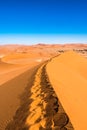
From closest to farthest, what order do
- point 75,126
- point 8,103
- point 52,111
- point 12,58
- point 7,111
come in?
point 75,126, point 52,111, point 7,111, point 8,103, point 12,58

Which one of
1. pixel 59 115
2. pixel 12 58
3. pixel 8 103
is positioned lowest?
pixel 12 58

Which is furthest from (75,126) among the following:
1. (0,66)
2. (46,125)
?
(0,66)

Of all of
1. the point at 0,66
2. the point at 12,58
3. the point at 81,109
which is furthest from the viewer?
the point at 12,58

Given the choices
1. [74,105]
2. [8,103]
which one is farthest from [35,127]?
[8,103]

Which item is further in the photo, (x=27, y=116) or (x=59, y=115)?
(x=27, y=116)

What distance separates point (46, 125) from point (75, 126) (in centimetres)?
65

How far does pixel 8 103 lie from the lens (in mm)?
7531

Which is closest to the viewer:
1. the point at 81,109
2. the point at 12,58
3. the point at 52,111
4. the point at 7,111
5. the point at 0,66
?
the point at 52,111

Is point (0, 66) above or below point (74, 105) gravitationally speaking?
below

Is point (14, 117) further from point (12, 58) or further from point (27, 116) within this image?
point (12, 58)

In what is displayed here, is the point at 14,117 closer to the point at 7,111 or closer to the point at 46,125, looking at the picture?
the point at 7,111

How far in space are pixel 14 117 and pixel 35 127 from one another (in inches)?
48.4

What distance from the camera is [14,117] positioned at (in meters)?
6.03

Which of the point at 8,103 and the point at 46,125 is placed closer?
the point at 46,125
